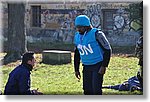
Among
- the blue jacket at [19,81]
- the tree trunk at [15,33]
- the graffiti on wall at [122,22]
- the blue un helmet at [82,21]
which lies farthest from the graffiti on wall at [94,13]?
the blue jacket at [19,81]

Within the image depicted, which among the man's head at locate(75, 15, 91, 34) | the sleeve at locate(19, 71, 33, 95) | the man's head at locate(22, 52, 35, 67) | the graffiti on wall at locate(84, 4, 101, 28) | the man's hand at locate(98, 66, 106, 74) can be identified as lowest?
the sleeve at locate(19, 71, 33, 95)

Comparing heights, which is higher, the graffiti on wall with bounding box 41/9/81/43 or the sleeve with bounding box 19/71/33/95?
the graffiti on wall with bounding box 41/9/81/43

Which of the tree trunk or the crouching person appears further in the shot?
the tree trunk

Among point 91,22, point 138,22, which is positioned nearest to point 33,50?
point 91,22

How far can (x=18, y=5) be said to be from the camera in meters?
5.28

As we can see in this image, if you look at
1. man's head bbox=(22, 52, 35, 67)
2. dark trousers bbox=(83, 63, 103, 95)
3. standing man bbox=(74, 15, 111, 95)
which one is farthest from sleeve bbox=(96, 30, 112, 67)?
man's head bbox=(22, 52, 35, 67)

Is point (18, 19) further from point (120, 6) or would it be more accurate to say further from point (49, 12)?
point (120, 6)

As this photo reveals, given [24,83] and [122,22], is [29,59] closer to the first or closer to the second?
[24,83]

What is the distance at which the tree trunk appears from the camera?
17.2 ft

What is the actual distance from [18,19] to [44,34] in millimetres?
250

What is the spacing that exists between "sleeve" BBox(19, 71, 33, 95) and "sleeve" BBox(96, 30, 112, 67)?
24.9 inches

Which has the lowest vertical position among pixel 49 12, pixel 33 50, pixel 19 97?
pixel 19 97

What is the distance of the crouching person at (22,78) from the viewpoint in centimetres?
512

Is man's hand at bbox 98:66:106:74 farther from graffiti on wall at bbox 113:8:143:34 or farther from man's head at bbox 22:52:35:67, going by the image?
man's head at bbox 22:52:35:67
